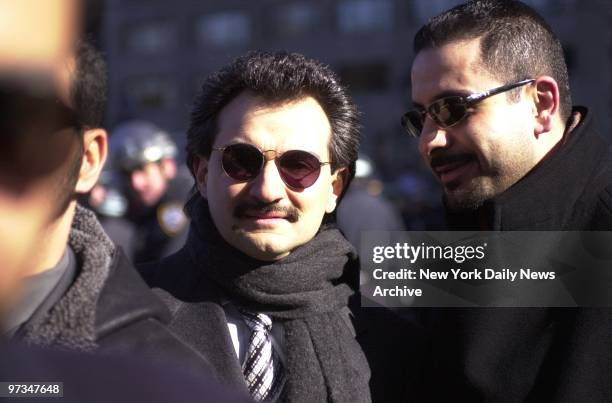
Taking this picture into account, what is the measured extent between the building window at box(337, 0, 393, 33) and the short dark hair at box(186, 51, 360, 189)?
24619 millimetres

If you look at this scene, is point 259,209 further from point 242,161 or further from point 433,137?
point 433,137

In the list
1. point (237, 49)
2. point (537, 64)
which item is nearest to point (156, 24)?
point (237, 49)

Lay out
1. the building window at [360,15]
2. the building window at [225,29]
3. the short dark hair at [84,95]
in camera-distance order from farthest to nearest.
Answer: the building window at [225,29] < the building window at [360,15] < the short dark hair at [84,95]

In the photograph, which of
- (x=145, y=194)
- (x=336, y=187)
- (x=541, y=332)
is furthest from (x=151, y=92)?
(x=541, y=332)

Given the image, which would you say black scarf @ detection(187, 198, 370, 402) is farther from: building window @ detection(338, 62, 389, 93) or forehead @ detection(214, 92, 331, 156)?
building window @ detection(338, 62, 389, 93)

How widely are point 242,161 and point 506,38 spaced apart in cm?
85

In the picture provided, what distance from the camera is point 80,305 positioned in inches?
45.5

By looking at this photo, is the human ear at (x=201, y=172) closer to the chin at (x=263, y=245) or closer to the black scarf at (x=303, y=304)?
the black scarf at (x=303, y=304)

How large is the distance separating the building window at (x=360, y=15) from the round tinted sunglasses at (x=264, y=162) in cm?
2483

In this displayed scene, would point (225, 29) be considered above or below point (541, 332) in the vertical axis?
below

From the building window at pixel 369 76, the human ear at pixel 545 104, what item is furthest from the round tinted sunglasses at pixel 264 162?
the building window at pixel 369 76

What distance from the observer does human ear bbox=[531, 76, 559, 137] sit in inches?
82.8

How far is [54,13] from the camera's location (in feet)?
2.57

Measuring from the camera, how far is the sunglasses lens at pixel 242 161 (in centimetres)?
186
